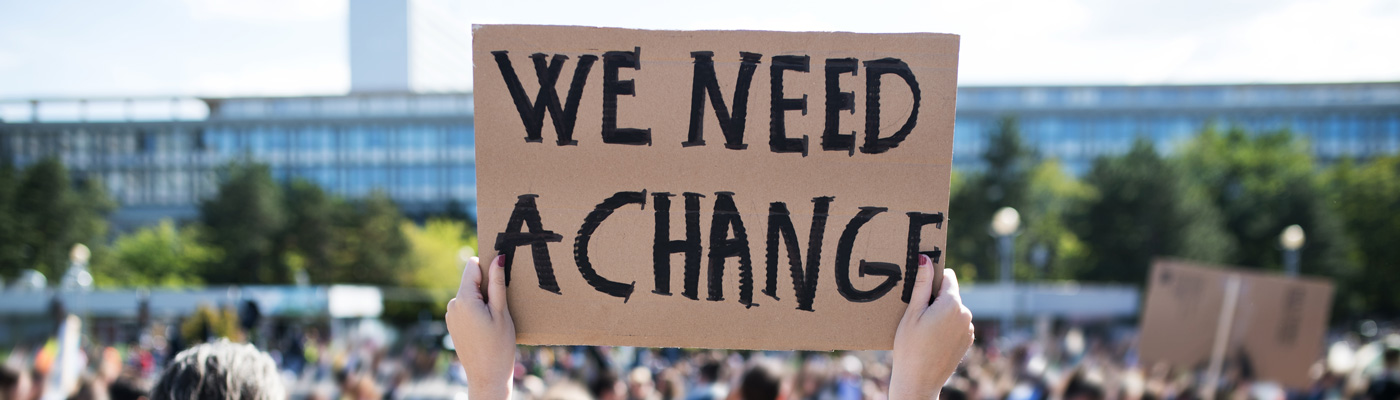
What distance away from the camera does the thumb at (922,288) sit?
2123 mm

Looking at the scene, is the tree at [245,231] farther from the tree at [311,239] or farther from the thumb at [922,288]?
the thumb at [922,288]

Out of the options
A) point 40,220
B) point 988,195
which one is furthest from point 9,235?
point 988,195

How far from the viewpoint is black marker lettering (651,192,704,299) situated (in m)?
2.24

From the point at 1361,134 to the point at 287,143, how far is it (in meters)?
91.6

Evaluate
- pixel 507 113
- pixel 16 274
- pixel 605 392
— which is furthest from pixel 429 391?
pixel 16 274

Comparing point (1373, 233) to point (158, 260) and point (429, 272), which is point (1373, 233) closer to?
point (429, 272)

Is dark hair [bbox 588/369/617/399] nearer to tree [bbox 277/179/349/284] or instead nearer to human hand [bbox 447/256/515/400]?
human hand [bbox 447/256/515/400]

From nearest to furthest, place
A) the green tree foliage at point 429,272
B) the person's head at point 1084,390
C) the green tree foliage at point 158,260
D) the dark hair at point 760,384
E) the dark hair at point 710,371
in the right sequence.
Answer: the dark hair at point 760,384
the person's head at point 1084,390
the dark hair at point 710,371
the green tree foliage at point 429,272
the green tree foliage at point 158,260

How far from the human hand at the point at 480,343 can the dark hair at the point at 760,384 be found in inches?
116

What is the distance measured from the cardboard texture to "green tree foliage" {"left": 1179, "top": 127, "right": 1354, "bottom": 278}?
37.4 metres

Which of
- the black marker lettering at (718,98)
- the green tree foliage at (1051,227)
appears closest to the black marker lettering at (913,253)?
the black marker lettering at (718,98)

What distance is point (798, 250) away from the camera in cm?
225

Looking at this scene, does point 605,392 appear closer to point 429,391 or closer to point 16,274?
point 429,391

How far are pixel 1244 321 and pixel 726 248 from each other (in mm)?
7950
